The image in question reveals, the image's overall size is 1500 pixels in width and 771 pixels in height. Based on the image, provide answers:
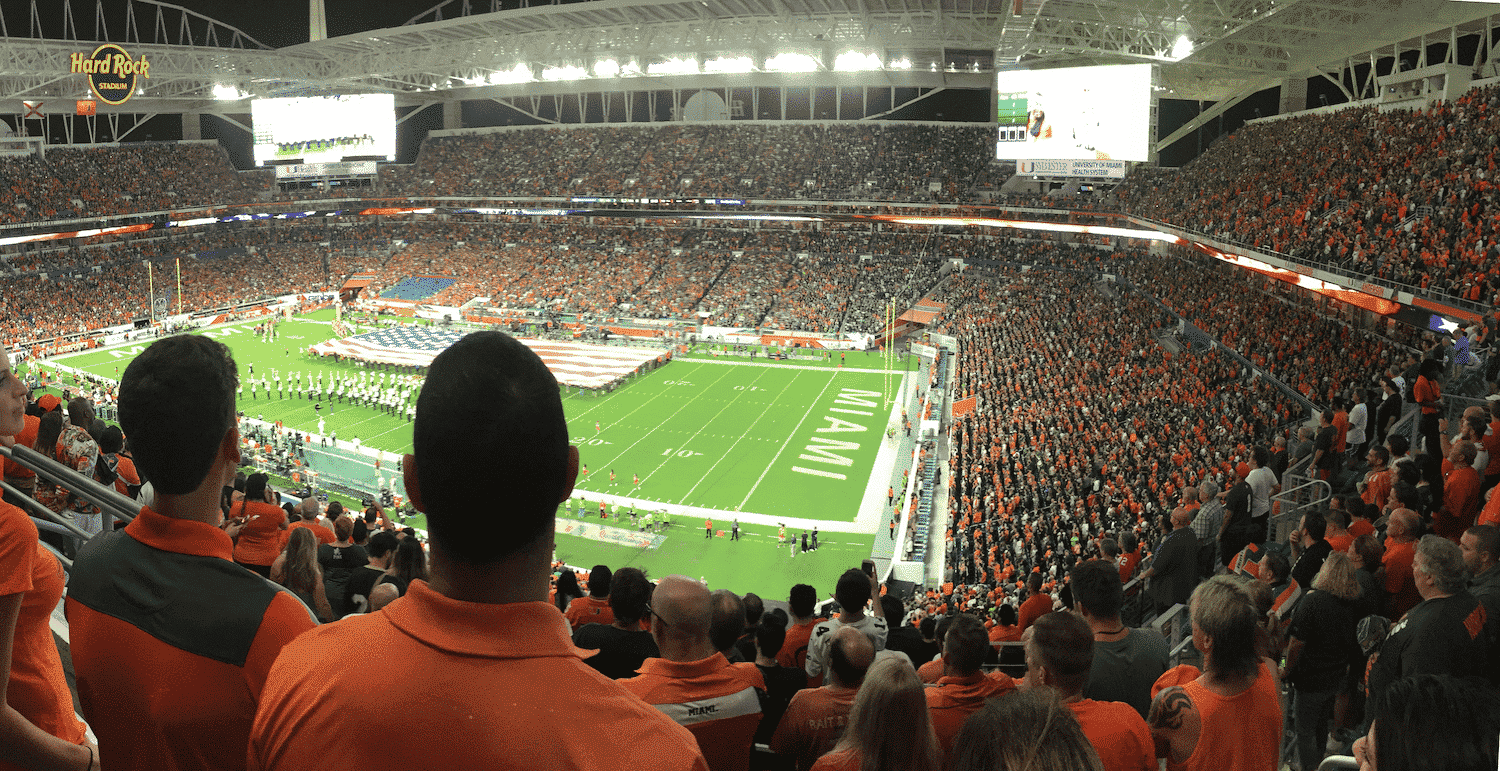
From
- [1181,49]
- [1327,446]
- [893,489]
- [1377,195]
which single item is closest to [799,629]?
[1327,446]

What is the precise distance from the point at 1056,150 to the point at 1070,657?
38965 mm

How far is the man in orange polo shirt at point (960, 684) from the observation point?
4094mm

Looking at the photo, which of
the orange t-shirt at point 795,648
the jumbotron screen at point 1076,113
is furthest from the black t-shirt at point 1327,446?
the jumbotron screen at point 1076,113

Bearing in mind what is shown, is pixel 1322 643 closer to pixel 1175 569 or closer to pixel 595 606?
pixel 1175 569

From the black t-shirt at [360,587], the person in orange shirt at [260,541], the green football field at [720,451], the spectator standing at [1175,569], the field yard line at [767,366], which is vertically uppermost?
the person in orange shirt at [260,541]

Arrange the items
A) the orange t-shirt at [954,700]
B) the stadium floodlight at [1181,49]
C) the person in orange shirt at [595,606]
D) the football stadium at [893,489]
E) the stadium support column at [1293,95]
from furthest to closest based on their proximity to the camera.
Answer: the stadium support column at [1293,95], the stadium floodlight at [1181,49], the person in orange shirt at [595,606], the orange t-shirt at [954,700], the football stadium at [893,489]

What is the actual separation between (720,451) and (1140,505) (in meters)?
17.9

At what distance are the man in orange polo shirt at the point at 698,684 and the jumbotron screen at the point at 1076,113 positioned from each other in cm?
3802

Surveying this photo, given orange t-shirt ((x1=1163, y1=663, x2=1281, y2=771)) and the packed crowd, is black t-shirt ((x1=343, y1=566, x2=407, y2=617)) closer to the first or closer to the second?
the packed crowd

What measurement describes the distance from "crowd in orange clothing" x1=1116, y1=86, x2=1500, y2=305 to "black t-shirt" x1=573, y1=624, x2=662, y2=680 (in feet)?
56.3


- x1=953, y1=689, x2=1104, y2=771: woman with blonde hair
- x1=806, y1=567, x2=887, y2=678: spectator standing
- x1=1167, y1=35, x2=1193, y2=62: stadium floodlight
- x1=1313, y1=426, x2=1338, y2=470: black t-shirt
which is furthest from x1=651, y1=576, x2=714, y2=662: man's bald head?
x1=1167, y1=35, x2=1193, y2=62: stadium floodlight

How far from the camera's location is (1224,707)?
12.1 feet

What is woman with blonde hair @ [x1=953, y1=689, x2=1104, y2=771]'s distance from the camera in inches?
79.4

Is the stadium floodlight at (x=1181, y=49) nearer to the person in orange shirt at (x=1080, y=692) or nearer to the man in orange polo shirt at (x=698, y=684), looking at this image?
the person in orange shirt at (x=1080, y=692)
